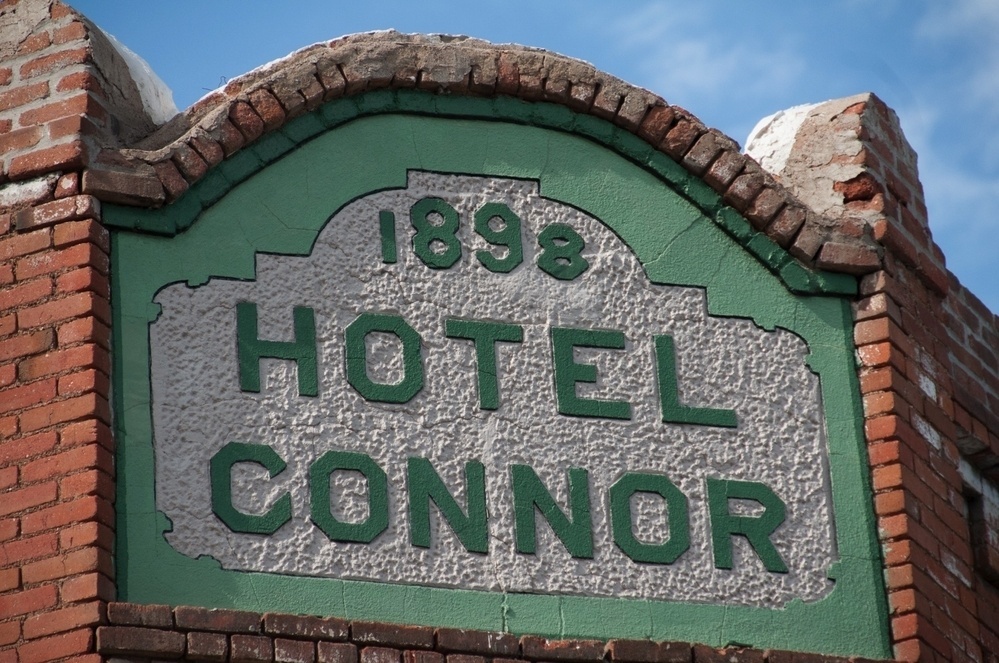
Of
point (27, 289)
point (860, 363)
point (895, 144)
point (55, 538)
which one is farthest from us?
point (895, 144)

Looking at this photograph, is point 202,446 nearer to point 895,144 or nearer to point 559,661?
point 559,661

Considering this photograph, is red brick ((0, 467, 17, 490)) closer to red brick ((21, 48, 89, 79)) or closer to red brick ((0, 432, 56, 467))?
red brick ((0, 432, 56, 467))

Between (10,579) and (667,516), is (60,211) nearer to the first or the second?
(10,579)

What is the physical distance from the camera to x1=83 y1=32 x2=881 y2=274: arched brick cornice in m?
8.67

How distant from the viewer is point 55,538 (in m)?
7.70

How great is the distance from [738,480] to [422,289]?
1491mm

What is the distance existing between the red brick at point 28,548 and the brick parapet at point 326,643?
0.35m

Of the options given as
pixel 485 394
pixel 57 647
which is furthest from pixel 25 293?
pixel 485 394

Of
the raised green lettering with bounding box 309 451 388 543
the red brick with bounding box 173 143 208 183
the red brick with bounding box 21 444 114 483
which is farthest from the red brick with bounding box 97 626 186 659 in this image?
the red brick with bounding box 173 143 208 183

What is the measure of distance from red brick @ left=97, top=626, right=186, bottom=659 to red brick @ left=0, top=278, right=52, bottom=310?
4.64 ft

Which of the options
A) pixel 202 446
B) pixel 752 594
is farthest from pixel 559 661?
pixel 202 446

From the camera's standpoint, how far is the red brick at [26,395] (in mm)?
7980

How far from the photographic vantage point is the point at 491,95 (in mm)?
8969

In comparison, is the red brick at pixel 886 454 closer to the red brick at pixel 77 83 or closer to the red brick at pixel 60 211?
the red brick at pixel 60 211
